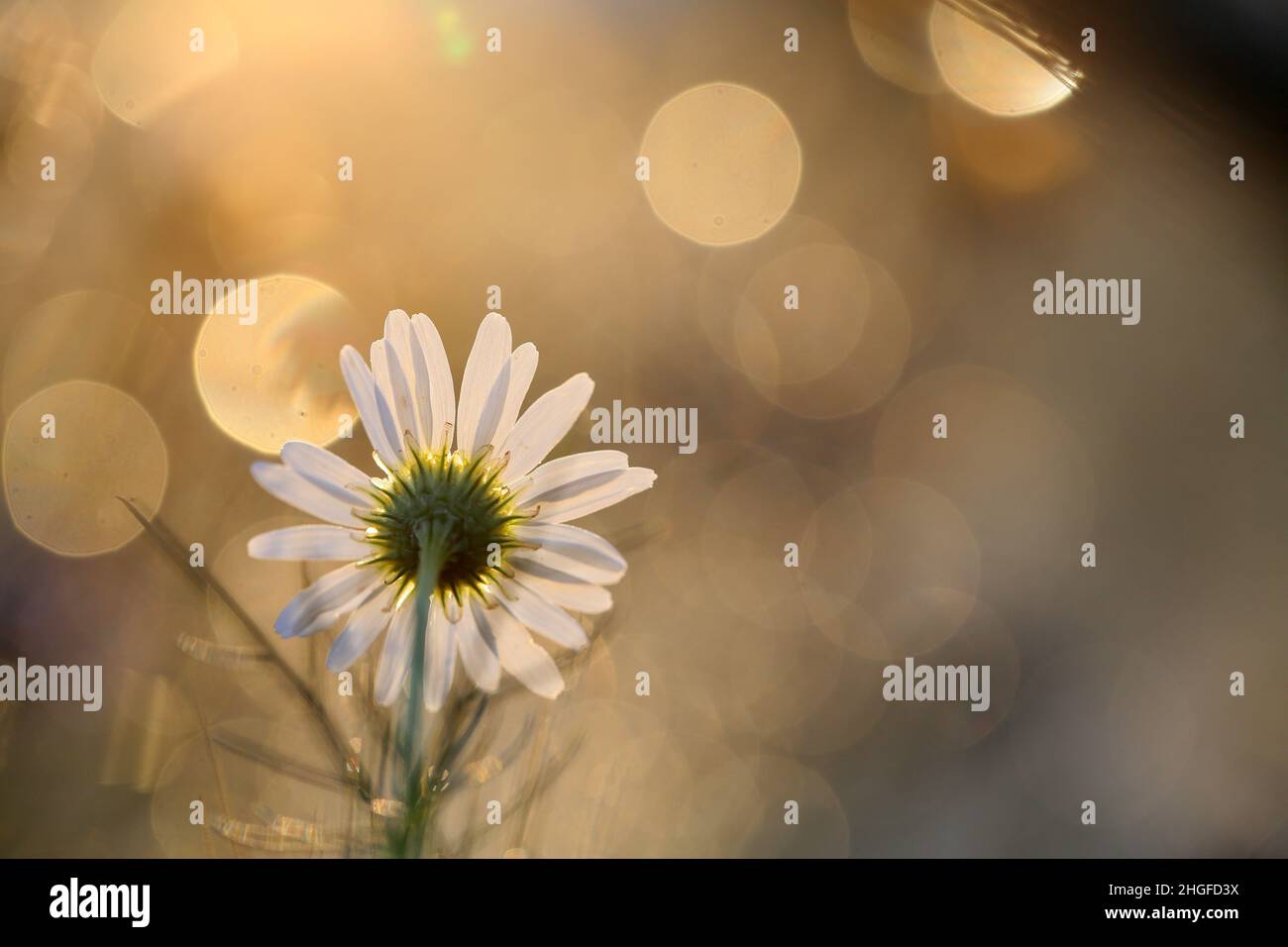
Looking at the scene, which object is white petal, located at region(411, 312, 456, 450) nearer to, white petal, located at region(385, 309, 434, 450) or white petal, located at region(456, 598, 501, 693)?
white petal, located at region(385, 309, 434, 450)

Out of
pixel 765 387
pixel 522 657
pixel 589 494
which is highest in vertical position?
pixel 765 387

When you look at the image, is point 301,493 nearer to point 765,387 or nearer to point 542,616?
point 542,616

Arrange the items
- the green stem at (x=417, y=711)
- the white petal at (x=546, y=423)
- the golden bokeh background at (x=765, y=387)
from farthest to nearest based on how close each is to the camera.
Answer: the golden bokeh background at (x=765, y=387), the white petal at (x=546, y=423), the green stem at (x=417, y=711)

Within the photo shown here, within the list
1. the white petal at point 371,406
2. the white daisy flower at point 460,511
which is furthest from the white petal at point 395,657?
the white petal at point 371,406

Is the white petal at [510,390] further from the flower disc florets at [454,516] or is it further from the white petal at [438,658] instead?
the white petal at [438,658]

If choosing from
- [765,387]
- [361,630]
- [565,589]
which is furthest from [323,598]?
[765,387]

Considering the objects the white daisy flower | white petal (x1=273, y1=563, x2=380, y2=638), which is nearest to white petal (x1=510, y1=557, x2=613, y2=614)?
the white daisy flower
